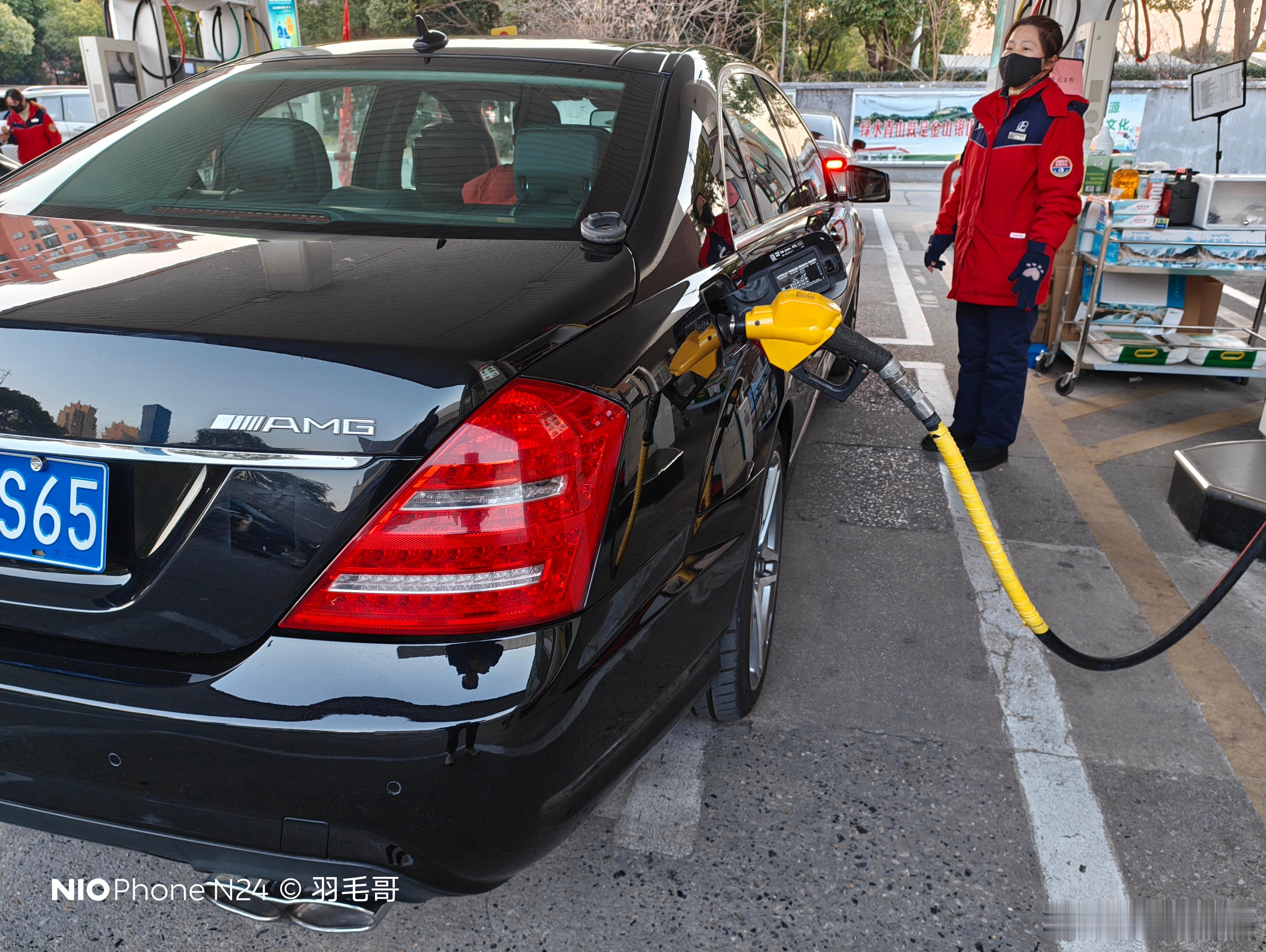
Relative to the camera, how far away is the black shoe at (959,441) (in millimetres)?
4648

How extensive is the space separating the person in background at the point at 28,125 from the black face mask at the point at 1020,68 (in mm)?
12024

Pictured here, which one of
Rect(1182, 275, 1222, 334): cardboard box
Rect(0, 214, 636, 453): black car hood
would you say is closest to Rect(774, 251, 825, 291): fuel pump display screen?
Rect(0, 214, 636, 453): black car hood

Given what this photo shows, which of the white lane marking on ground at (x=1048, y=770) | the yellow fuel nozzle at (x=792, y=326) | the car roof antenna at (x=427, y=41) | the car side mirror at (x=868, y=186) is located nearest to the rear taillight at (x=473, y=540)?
the yellow fuel nozzle at (x=792, y=326)

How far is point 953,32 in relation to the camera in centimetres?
3403

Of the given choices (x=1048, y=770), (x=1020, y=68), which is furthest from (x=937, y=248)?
(x=1048, y=770)

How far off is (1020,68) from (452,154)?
2.77 m

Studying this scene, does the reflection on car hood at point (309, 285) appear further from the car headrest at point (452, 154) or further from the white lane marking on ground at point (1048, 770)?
the white lane marking on ground at point (1048, 770)

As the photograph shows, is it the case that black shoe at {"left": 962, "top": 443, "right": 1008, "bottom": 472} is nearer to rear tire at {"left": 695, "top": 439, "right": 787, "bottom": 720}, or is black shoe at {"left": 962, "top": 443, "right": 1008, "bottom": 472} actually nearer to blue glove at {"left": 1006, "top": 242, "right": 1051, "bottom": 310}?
blue glove at {"left": 1006, "top": 242, "right": 1051, "bottom": 310}

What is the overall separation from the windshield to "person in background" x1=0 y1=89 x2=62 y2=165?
462 inches

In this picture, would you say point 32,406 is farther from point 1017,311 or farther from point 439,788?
point 1017,311

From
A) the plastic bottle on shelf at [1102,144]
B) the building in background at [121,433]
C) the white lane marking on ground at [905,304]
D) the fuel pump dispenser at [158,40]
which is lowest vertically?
the white lane marking on ground at [905,304]

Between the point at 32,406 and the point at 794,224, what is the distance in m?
2.29

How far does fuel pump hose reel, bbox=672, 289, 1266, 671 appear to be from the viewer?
1.91m

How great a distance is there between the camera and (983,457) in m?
4.45
